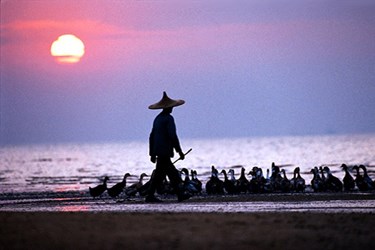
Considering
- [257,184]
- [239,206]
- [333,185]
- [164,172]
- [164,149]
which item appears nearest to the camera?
[239,206]

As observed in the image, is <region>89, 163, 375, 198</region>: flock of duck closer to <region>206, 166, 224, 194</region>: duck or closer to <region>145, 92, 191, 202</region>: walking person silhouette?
<region>206, 166, 224, 194</region>: duck

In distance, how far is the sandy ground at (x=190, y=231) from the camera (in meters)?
12.1

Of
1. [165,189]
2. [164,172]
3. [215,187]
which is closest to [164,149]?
[164,172]

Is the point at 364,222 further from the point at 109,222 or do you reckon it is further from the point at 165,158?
the point at 165,158

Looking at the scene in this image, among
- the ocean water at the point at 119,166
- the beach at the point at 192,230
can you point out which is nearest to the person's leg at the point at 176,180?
the beach at the point at 192,230

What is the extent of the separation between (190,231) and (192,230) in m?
0.13

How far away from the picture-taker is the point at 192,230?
13.5m

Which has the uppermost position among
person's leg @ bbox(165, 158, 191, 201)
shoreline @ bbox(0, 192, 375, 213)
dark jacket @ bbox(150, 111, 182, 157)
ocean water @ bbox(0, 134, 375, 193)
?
ocean water @ bbox(0, 134, 375, 193)

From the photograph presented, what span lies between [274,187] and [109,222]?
13.0 meters

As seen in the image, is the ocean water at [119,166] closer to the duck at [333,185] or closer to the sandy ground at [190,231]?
the duck at [333,185]

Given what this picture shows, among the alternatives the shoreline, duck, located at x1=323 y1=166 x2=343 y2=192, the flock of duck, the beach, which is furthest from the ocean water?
the beach

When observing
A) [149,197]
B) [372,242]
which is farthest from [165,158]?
[372,242]

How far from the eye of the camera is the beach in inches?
479

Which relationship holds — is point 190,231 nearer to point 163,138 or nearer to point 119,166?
point 163,138
